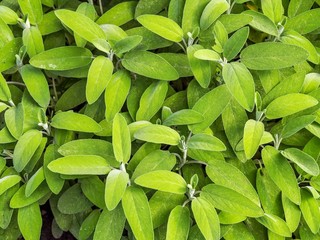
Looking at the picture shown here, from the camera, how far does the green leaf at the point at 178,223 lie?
0.98 metres

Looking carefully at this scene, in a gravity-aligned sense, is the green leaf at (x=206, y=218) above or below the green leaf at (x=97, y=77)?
below

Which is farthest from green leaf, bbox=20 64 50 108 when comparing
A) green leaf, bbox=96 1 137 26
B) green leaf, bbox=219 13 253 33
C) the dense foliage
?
green leaf, bbox=219 13 253 33

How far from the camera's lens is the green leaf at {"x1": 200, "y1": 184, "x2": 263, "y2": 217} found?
979 millimetres

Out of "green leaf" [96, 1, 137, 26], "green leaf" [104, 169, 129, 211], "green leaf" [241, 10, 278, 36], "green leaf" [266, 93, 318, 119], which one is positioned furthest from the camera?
"green leaf" [96, 1, 137, 26]

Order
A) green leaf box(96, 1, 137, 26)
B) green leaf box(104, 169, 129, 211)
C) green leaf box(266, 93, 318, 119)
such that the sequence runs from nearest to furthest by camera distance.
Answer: green leaf box(104, 169, 129, 211) < green leaf box(266, 93, 318, 119) < green leaf box(96, 1, 137, 26)

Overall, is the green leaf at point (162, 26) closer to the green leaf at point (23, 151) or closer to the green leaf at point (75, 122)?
the green leaf at point (75, 122)

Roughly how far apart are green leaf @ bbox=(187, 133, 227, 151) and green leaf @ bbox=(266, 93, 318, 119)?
0.46ft

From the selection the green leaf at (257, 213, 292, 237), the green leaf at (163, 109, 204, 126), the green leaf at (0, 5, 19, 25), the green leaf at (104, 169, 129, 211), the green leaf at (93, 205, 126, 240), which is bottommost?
the green leaf at (257, 213, 292, 237)

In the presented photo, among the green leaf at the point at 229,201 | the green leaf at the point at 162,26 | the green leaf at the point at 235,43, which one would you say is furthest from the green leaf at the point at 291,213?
the green leaf at the point at 162,26

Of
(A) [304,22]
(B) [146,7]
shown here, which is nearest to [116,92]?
(B) [146,7]

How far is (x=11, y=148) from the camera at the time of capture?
3.83ft

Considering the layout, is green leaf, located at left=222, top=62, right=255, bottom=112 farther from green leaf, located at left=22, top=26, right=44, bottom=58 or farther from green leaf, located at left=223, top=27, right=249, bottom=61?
green leaf, located at left=22, top=26, right=44, bottom=58

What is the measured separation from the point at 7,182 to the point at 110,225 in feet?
0.83

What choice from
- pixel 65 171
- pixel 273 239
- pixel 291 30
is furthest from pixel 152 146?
pixel 291 30
